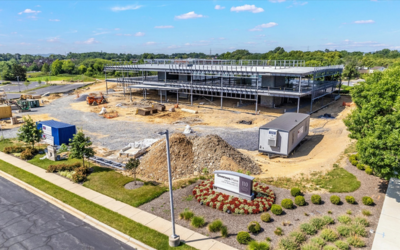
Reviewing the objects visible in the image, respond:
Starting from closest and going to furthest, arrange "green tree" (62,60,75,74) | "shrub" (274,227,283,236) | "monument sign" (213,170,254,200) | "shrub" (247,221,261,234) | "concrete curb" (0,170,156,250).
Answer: "concrete curb" (0,170,156,250) < "shrub" (274,227,283,236) < "shrub" (247,221,261,234) < "monument sign" (213,170,254,200) < "green tree" (62,60,75,74)

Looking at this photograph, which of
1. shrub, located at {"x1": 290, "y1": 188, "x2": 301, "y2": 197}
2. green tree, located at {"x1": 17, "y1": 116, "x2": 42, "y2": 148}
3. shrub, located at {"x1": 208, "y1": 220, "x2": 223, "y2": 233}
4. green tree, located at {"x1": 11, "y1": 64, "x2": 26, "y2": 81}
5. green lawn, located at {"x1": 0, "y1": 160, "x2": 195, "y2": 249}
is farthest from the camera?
green tree, located at {"x1": 11, "y1": 64, "x2": 26, "y2": 81}

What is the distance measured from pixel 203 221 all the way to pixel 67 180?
42.8ft

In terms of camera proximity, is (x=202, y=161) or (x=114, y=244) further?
(x=202, y=161)

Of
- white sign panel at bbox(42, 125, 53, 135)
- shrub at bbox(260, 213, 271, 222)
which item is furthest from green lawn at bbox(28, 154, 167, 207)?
white sign panel at bbox(42, 125, 53, 135)

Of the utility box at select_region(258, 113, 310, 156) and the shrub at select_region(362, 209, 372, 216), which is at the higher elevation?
the utility box at select_region(258, 113, 310, 156)

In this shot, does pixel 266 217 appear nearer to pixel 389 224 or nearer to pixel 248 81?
pixel 389 224

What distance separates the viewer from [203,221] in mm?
15992

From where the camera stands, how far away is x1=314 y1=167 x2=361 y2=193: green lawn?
65.1 ft

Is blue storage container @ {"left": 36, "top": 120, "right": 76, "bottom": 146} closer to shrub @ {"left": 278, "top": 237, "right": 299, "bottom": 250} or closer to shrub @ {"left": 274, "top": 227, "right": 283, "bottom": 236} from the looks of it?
shrub @ {"left": 274, "top": 227, "right": 283, "bottom": 236}

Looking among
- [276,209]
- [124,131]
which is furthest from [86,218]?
[124,131]

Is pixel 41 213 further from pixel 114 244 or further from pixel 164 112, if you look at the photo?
pixel 164 112

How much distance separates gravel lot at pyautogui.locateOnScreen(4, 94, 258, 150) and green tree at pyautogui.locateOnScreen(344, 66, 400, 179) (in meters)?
13.3

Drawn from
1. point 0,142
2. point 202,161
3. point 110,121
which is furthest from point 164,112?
point 202,161

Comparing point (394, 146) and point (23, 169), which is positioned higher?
point (394, 146)
